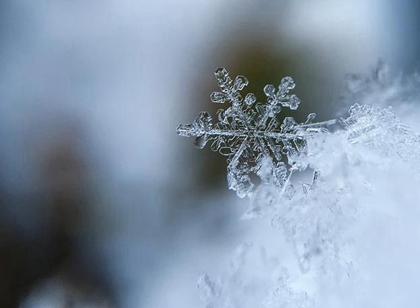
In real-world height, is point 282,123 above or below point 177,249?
above

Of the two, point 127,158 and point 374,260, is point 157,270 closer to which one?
point 127,158

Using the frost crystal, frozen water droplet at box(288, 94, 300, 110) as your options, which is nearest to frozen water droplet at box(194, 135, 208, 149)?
the frost crystal

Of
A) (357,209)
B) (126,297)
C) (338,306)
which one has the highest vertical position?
(357,209)

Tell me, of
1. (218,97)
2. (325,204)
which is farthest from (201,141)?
(325,204)

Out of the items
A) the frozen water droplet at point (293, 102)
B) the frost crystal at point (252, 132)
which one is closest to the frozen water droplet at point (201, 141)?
the frost crystal at point (252, 132)

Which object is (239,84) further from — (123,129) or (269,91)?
(123,129)

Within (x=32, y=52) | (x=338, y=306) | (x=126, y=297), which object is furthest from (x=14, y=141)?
(x=338, y=306)

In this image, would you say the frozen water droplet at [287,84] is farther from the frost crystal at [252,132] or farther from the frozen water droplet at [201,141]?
the frozen water droplet at [201,141]
